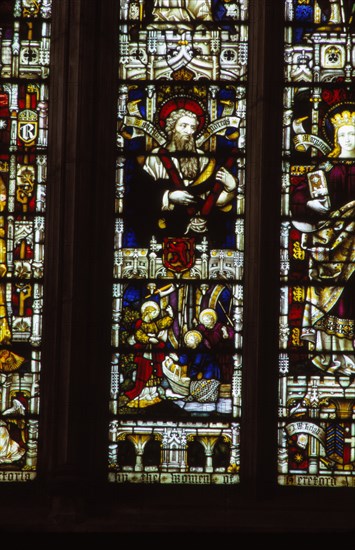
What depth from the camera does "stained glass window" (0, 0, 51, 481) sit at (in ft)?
31.4

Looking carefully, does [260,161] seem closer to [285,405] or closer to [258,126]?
[258,126]

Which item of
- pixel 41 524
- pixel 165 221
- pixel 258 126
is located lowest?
pixel 41 524

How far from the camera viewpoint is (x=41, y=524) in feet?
29.8

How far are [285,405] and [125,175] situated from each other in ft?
5.70

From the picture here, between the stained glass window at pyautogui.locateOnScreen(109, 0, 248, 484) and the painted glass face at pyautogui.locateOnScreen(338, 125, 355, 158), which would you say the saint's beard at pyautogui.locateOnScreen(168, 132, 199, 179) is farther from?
the painted glass face at pyautogui.locateOnScreen(338, 125, 355, 158)

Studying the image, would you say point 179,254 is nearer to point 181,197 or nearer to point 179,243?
point 179,243

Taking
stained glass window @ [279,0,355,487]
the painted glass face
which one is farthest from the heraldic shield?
the painted glass face

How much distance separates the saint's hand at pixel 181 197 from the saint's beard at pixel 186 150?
108 millimetres

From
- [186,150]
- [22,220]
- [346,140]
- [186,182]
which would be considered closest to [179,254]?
[186,182]

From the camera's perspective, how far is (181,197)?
9844 millimetres

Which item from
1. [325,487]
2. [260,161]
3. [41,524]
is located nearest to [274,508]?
[325,487]

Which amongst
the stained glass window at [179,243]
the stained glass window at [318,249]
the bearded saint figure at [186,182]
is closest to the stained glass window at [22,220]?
the stained glass window at [179,243]

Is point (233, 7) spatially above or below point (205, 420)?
above

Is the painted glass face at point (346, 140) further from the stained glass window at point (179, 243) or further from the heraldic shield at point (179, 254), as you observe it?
the heraldic shield at point (179, 254)
